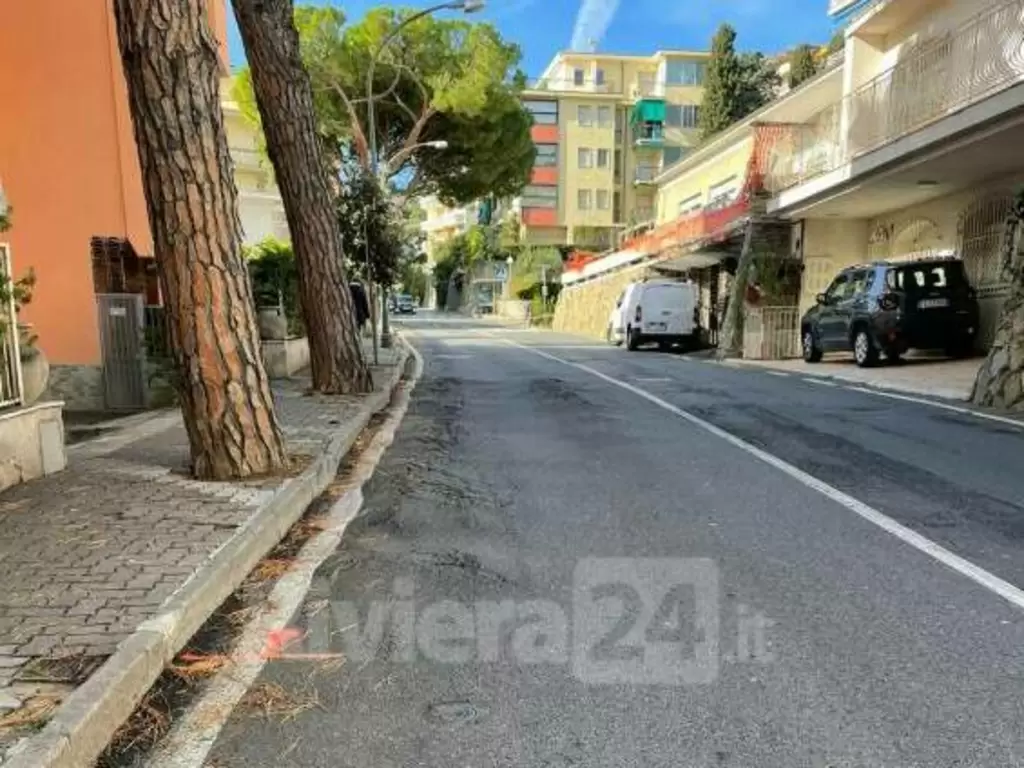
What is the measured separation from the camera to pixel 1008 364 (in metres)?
10.8

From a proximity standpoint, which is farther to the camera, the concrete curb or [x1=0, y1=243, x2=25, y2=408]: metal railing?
[x1=0, y1=243, x2=25, y2=408]: metal railing

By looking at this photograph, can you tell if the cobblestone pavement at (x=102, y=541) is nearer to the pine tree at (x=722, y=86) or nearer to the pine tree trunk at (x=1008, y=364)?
the pine tree trunk at (x=1008, y=364)

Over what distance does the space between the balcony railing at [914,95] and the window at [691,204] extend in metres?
13.2

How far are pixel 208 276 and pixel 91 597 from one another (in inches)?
111

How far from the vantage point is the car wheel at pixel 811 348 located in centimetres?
1855

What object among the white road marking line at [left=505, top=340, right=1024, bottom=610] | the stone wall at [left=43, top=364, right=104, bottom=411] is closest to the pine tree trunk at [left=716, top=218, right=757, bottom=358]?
the white road marking line at [left=505, top=340, right=1024, bottom=610]

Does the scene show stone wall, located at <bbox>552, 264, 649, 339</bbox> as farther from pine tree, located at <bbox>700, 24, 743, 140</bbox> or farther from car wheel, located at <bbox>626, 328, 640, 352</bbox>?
pine tree, located at <bbox>700, 24, 743, 140</bbox>

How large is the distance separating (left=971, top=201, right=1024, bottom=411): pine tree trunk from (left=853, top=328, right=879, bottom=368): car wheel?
501cm

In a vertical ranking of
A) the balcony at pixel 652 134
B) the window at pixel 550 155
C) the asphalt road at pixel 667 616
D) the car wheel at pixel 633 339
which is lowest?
the car wheel at pixel 633 339

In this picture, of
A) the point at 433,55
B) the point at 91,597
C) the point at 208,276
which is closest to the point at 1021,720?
the point at 91,597

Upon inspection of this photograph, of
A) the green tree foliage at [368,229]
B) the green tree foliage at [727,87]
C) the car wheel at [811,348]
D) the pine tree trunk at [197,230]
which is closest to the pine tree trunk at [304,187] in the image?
the pine tree trunk at [197,230]

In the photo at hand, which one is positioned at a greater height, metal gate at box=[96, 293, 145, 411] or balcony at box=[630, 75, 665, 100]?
balcony at box=[630, 75, 665, 100]

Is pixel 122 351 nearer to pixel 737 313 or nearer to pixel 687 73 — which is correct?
pixel 737 313

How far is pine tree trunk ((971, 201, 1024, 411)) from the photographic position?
10.7 m
